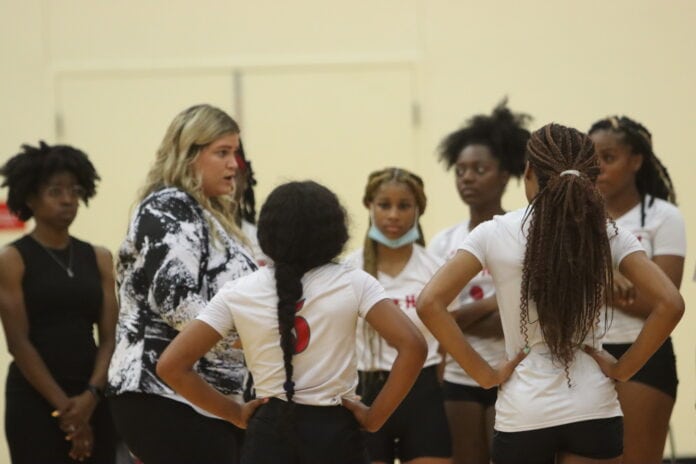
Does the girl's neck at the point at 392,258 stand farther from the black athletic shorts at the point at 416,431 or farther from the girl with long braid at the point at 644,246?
the girl with long braid at the point at 644,246

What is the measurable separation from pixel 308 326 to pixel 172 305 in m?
0.56

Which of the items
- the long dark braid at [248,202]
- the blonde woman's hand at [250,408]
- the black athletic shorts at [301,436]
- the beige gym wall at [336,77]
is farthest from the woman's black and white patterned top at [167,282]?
the beige gym wall at [336,77]

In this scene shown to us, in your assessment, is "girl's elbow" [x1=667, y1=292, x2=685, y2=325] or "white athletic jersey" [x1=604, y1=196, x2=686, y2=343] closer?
"girl's elbow" [x1=667, y1=292, x2=685, y2=325]

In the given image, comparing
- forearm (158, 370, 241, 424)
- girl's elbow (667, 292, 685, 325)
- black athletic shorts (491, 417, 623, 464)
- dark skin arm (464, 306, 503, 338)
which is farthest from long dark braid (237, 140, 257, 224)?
girl's elbow (667, 292, 685, 325)

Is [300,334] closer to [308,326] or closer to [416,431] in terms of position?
[308,326]

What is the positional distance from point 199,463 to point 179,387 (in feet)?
1.55

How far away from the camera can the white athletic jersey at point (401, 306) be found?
4422 millimetres

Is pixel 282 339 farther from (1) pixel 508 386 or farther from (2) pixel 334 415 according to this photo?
(1) pixel 508 386

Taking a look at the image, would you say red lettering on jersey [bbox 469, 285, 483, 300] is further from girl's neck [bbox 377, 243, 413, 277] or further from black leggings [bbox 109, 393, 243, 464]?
black leggings [bbox 109, 393, 243, 464]

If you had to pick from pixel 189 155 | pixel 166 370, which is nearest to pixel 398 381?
pixel 166 370

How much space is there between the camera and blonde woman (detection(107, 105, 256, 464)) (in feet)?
10.9

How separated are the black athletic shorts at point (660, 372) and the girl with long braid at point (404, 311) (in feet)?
2.53

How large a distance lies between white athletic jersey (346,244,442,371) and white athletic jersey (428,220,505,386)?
11 centimetres

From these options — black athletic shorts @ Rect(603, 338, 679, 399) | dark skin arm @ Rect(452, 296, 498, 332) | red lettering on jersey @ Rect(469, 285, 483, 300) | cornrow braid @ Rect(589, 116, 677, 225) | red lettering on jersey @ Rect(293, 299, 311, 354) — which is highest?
cornrow braid @ Rect(589, 116, 677, 225)
